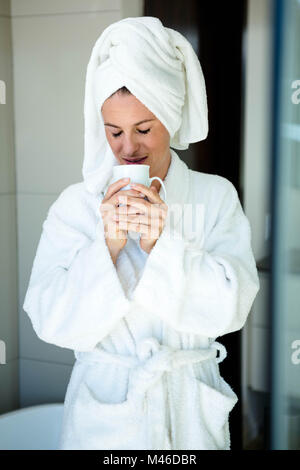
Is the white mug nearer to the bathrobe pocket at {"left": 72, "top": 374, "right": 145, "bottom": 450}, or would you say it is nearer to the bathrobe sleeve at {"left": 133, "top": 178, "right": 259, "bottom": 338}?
the bathrobe sleeve at {"left": 133, "top": 178, "right": 259, "bottom": 338}

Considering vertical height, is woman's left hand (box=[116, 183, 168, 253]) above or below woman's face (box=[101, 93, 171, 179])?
below

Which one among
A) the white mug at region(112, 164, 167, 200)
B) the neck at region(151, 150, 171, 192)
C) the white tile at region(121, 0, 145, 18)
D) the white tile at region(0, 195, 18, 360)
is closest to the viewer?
the white mug at region(112, 164, 167, 200)

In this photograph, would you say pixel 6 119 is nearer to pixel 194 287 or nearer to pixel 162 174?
pixel 162 174

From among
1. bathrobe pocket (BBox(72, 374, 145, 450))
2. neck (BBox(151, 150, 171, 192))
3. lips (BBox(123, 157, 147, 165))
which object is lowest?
bathrobe pocket (BBox(72, 374, 145, 450))

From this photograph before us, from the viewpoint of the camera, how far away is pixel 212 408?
0.69 meters

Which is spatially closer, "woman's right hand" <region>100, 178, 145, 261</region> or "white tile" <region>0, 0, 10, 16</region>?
"woman's right hand" <region>100, 178, 145, 261</region>

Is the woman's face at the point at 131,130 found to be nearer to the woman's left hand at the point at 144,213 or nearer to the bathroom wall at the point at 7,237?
the woman's left hand at the point at 144,213

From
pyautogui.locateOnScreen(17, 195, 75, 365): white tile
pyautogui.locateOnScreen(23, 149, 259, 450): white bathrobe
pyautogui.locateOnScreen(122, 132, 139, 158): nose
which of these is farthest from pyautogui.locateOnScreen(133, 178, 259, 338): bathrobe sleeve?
pyautogui.locateOnScreen(17, 195, 75, 365): white tile

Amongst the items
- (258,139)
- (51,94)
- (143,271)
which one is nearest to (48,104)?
(51,94)

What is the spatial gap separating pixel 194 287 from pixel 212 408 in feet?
0.57

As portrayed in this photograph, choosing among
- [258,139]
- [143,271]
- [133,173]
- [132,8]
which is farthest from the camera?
[258,139]

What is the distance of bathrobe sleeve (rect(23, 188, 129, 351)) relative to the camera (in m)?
0.63

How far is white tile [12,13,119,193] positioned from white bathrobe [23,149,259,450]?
443 millimetres

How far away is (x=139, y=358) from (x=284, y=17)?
2.44ft
